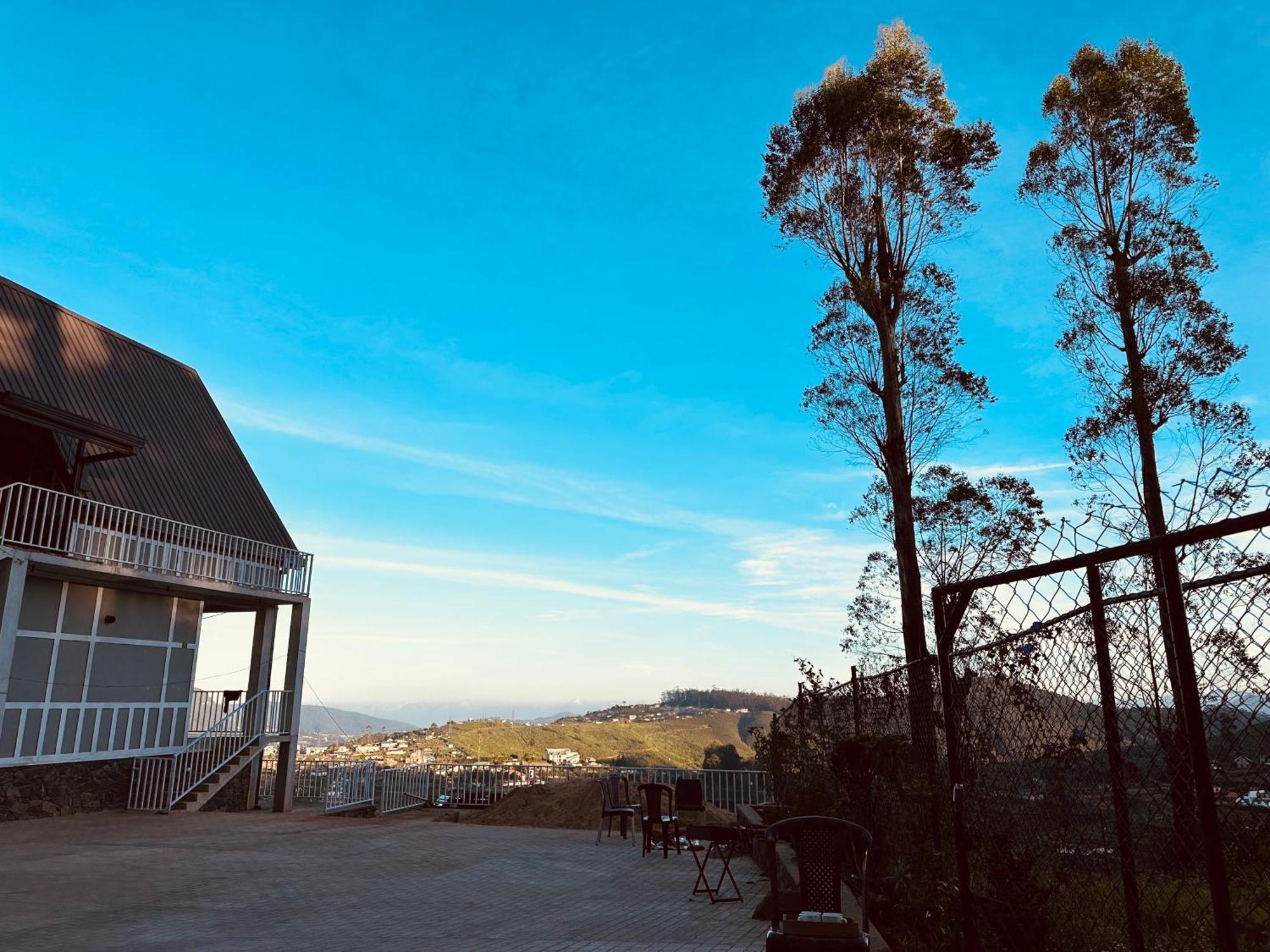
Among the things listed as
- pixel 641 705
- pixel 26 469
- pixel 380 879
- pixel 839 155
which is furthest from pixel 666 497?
pixel 641 705

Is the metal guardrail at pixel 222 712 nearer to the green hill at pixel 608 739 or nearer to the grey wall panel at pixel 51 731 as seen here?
the grey wall panel at pixel 51 731

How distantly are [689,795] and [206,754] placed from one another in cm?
1108

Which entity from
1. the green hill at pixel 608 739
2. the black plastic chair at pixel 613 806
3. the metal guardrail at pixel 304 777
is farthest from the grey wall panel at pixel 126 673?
the green hill at pixel 608 739

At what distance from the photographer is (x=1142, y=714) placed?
3.45 meters

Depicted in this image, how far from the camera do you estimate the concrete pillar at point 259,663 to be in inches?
731

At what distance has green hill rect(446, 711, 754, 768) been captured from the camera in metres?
44.2

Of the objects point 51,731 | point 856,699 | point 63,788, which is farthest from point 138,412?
point 856,699

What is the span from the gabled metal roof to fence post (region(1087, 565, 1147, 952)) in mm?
16105

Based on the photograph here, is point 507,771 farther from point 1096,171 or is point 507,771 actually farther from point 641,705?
point 641,705

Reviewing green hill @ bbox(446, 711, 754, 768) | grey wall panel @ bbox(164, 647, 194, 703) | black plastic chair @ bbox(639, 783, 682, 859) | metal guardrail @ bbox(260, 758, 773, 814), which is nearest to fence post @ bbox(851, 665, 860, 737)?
black plastic chair @ bbox(639, 783, 682, 859)

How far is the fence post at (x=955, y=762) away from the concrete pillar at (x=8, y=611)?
49.2 ft

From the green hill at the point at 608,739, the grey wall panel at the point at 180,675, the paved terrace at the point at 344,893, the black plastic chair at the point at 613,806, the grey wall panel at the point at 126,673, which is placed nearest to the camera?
the paved terrace at the point at 344,893

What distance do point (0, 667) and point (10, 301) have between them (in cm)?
832

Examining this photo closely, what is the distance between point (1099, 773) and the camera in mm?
3842
